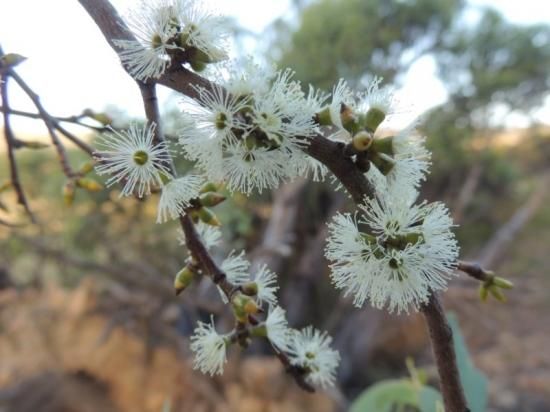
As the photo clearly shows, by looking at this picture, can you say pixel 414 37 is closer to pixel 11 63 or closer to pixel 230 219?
pixel 230 219

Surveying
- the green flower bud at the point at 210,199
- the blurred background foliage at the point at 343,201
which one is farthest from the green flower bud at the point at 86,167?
the blurred background foliage at the point at 343,201

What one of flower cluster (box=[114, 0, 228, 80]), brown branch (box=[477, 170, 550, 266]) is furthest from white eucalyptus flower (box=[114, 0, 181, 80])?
brown branch (box=[477, 170, 550, 266])

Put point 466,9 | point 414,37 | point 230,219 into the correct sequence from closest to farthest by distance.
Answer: point 230,219 → point 414,37 → point 466,9

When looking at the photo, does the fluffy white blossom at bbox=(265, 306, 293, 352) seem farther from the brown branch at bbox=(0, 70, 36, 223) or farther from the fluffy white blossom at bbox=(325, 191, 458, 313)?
the brown branch at bbox=(0, 70, 36, 223)

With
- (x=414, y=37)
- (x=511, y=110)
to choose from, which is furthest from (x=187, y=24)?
(x=511, y=110)

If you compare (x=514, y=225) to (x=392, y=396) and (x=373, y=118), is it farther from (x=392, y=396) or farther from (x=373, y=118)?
(x=373, y=118)

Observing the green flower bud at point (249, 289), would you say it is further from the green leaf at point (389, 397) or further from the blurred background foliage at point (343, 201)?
the blurred background foliage at point (343, 201)
